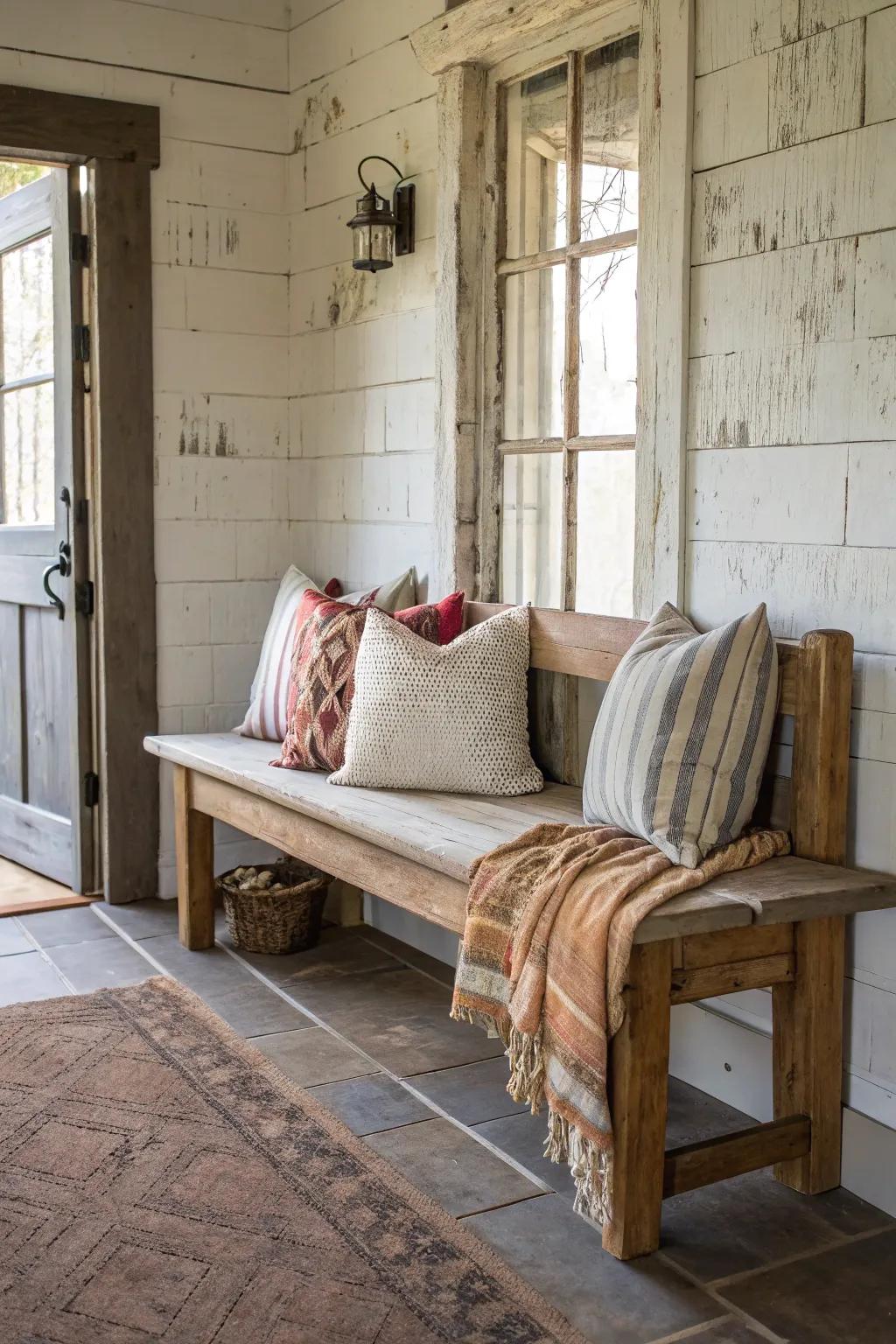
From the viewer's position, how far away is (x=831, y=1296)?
214 centimetres

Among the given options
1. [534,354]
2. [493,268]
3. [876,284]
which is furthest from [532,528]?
[876,284]

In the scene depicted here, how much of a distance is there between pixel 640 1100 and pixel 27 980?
1953mm

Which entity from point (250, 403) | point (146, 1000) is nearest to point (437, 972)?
point (146, 1000)

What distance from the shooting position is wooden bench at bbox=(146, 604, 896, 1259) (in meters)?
2.20

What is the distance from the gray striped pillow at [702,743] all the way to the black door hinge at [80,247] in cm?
247

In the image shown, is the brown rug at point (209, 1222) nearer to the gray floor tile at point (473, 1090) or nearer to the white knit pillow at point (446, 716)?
the gray floor tile at point (473, 1090)

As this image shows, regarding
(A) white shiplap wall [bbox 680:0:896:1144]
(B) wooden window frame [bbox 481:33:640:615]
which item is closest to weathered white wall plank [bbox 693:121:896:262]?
(A) white shiplap wall [bbox 680:0:896:1144]

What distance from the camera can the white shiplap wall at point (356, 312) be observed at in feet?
12.2

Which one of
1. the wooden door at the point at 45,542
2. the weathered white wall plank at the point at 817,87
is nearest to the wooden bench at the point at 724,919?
the weathered white wall plank at the point at 817,87

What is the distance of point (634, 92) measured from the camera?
9.92ft

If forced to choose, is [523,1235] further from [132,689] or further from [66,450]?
[66,450]

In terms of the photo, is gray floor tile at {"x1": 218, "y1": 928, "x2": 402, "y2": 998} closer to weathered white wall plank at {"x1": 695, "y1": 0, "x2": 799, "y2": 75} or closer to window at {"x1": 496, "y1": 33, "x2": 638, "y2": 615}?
window at {"x1": 496, "y1": 33, "x2": 638, "y2": 615}

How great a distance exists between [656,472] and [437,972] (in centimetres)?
153

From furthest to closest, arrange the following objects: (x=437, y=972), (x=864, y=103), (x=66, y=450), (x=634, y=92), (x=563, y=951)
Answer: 1. (x=66, y=450)
2. (x=437, y=972)
3. (x=634, y=92)
4. (x=864, y=103)
5. (x=563, y=951)
